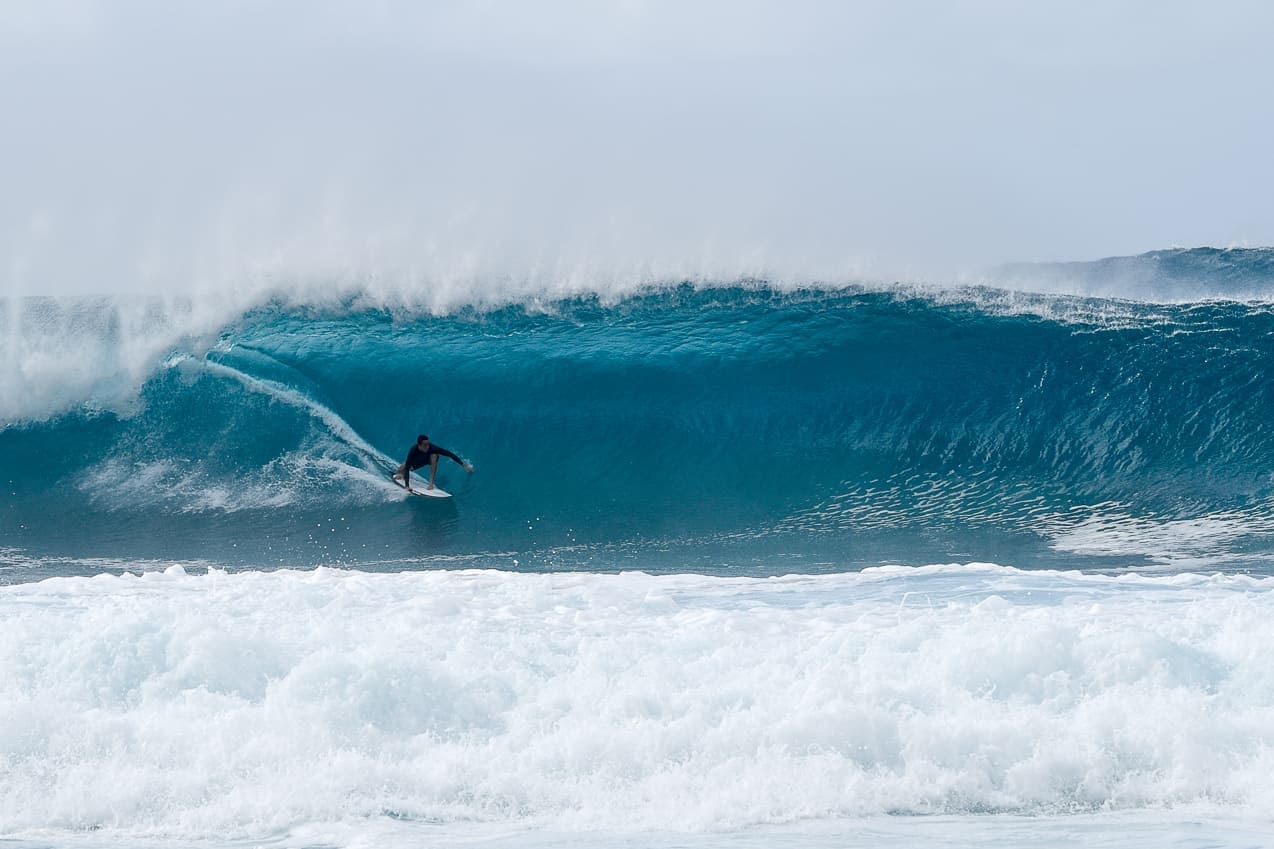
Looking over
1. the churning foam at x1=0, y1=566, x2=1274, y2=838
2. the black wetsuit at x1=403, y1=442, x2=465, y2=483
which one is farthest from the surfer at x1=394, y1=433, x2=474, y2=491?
the churning foam at x1=0, y1=566, x2=1274, y2=838

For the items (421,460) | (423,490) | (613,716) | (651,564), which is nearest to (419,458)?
(421,460)

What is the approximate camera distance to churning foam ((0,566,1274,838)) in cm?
486

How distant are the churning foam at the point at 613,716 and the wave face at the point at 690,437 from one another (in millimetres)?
2965

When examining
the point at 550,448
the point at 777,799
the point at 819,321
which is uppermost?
the point at 819,321

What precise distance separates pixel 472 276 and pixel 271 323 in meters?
2.42

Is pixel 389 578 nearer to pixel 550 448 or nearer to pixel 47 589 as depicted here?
pixel 47 589

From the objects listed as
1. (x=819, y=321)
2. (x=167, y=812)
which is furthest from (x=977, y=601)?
(x=819, y=321)

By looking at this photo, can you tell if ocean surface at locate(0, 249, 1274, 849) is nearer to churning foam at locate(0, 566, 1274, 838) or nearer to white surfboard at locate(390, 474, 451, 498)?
churning foam at locate(0, 566, 1274, 838)

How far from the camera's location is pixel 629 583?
24.5 feet

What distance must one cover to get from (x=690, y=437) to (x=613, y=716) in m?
6.74

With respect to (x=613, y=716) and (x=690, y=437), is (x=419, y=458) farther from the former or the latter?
(x=613, y=716)

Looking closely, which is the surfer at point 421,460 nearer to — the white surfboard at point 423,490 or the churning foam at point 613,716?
Result: the white surfboard at point 423,490

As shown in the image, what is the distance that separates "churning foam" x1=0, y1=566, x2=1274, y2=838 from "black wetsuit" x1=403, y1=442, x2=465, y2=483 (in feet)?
13.9

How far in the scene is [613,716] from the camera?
209 inches
